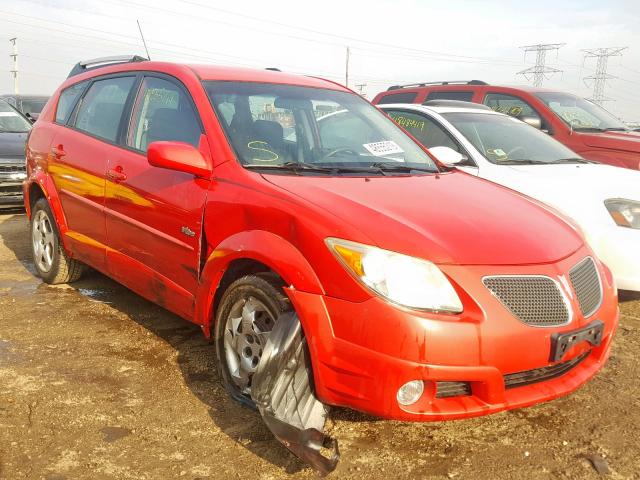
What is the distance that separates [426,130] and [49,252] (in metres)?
3.47

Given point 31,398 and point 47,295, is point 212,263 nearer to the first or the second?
point 31,398

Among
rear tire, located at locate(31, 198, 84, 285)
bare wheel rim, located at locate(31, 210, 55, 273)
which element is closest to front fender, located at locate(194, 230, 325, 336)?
rear tire, located at locate(31, 198, 84, 285)

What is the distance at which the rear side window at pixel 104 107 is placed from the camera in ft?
13.5

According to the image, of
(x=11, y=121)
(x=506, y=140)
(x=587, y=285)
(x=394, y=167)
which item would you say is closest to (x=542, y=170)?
(x=506, y=140)

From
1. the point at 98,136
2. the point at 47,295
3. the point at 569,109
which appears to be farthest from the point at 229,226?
the point at 569,109

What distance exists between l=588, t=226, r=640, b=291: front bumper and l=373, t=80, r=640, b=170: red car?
3.18 metres

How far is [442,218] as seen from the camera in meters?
2.81

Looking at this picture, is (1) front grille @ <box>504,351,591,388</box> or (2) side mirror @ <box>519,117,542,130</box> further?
(2) side mirror @ <box>519,117,542,130</box>

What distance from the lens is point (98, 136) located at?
423cm

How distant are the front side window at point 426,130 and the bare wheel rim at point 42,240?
3.19 m

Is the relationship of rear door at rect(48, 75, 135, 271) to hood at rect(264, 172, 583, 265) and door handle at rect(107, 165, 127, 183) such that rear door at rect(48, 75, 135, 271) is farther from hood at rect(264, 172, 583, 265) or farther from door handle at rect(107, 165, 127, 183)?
hood at rect(264, 172, 583, 265)

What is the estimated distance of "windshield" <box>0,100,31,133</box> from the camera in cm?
916

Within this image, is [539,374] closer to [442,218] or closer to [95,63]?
[442,218]

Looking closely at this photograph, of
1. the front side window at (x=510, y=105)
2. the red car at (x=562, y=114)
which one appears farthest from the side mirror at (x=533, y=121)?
the front side window at (x=510, y=105)
